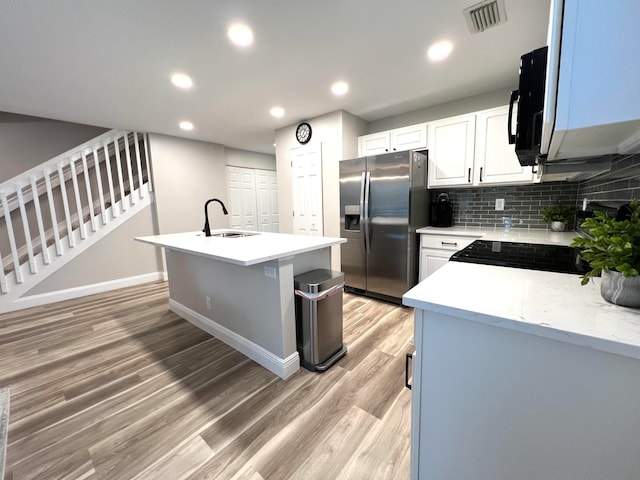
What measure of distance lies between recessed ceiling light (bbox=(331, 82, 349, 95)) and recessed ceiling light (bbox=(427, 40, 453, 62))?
84 centimetres

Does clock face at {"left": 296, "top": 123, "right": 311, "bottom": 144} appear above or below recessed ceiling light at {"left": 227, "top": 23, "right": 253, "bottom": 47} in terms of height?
below

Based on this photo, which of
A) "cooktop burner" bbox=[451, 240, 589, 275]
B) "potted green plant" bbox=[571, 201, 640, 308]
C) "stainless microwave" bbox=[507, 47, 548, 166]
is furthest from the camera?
"cooktop burner" bbox=[451, 240, 589, 275]

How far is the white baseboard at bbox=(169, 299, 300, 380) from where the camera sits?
186 centimetres

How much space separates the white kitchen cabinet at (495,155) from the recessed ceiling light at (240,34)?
2323mm

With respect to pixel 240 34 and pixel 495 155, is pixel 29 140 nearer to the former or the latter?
pixel 240 34

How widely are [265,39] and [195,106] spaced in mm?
1661

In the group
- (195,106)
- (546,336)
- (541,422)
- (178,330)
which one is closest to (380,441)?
(541,422)

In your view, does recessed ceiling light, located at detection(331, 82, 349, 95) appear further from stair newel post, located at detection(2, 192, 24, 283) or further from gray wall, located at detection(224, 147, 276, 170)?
stair newel post, located at detection(2, 192, 24, 283)

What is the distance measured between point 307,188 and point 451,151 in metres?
1.97

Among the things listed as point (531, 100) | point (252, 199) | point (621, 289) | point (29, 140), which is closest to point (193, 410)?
point (621, 289)

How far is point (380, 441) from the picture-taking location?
4.44 feet

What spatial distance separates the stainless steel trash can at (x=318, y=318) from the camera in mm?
1846

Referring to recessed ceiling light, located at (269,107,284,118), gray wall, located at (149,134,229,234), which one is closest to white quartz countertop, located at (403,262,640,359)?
recessed ceiling light, located at (269,107,284,118)

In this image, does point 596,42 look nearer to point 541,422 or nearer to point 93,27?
point 541,422
